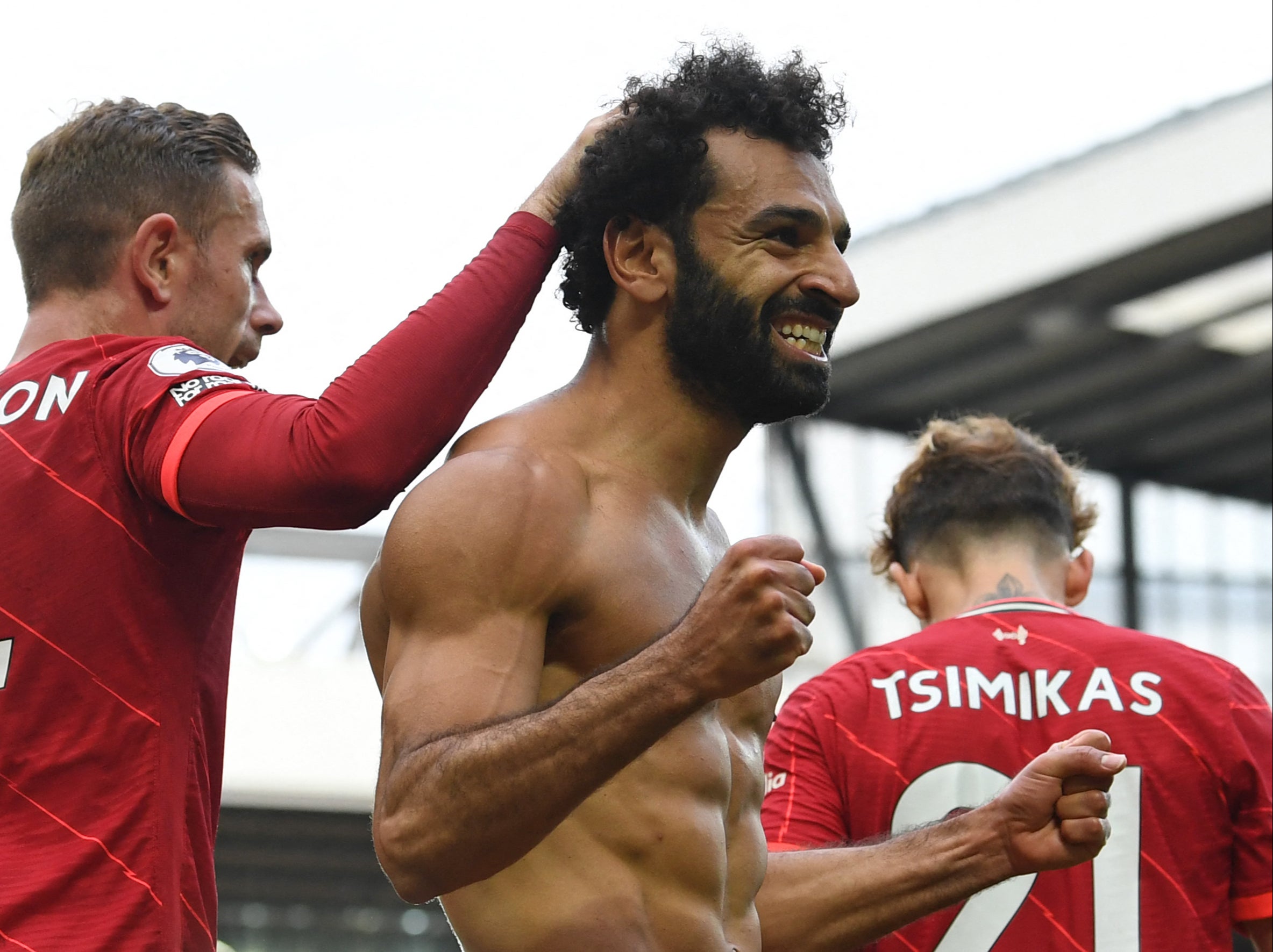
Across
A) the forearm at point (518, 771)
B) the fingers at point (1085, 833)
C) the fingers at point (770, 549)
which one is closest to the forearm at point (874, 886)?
the fingers at point (1085, 833)

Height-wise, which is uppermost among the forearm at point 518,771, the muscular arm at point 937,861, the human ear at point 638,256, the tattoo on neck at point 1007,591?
the human ear at point 638,256

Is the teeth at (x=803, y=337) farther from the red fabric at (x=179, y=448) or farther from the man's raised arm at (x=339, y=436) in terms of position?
the red fabric at (x=179, y=448)

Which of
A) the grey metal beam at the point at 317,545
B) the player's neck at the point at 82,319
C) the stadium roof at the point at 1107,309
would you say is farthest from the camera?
the grey metal beam at the point at 317,545

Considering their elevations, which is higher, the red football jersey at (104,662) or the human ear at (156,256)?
the human ear at (156,256)

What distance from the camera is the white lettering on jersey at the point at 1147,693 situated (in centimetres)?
347

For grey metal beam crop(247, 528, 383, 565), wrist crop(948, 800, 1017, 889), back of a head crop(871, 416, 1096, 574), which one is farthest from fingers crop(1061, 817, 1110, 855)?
grey metal beam crop(247, 528, 383, 565)

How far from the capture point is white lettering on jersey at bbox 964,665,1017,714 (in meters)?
3.51

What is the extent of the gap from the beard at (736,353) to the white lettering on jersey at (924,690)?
0.93m

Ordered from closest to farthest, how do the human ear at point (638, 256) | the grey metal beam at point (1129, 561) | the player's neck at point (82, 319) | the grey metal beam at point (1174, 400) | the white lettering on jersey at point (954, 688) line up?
the player's neck at point (82, 319) < the human ear at point (638, 256) < the white lettering on jersey at point (954, 688) < the grey metal beam at point (1174, 400) < the grey metal beam at point (1129, 561)

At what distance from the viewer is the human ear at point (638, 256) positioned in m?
2.87

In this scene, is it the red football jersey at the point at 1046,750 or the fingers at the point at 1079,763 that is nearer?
the fingers at the point at 1079,763

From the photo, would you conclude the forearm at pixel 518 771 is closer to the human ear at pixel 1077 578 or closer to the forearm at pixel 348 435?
the forearm at pixel 348 435

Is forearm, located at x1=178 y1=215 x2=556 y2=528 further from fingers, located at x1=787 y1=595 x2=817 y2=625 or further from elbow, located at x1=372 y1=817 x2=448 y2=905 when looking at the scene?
fingers, located at x1=787 y1=595 x2=817 y2=625

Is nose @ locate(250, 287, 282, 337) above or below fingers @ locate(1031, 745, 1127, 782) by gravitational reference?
above
